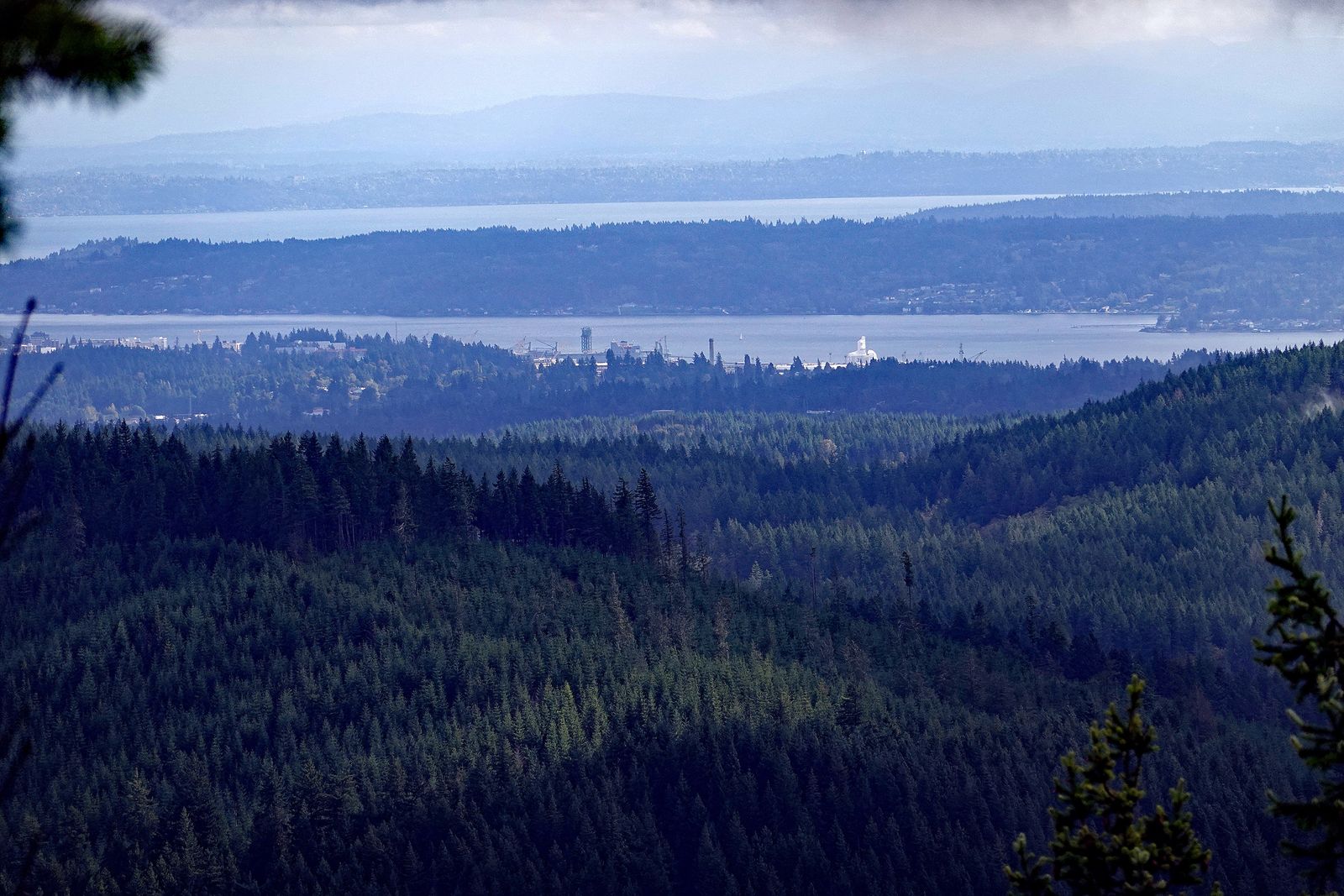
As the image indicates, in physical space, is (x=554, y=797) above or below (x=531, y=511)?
below

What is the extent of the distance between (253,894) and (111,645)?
82.3 ft

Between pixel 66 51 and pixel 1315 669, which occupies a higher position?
pixel 66 51

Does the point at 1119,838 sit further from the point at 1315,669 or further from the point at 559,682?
the point at 559,682

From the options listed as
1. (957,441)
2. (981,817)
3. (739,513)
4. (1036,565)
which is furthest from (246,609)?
(957,441)

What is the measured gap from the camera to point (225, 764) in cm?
8294

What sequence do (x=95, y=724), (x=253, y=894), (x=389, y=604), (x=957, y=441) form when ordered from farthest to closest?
(x=957, y=441)
(x=389, y=604)
(x=95, y=724)
(x=253, y=894)

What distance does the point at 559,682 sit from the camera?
298 feet

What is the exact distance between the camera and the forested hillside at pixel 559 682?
7569 cm

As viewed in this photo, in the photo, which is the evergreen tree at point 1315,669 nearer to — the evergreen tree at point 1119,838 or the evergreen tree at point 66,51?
the evergreen tree at point 1119,838

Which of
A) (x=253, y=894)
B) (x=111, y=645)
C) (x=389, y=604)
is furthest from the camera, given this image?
(x=389, y=604)

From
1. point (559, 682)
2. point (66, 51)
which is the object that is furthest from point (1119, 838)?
point (559, 682)

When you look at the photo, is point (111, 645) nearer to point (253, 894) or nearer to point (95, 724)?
point (95, 724)

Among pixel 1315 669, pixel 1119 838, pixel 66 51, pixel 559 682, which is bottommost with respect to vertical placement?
pixel 559 682

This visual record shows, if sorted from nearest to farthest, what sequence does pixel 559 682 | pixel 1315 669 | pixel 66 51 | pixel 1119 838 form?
pixel 66 51 < pixel 1315 669 < pixel 1119 838 < pixel 559 682
